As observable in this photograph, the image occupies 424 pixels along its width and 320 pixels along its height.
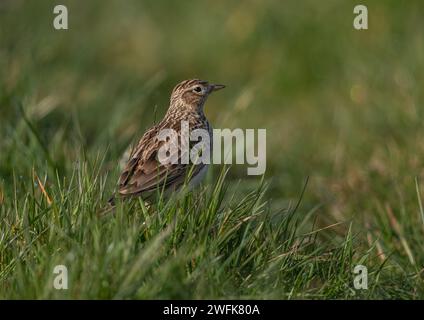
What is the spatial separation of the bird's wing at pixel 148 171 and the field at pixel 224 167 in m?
A: 0.14

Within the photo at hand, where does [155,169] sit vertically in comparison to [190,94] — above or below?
below

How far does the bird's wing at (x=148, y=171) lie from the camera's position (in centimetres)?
632

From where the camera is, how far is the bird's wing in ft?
20.7

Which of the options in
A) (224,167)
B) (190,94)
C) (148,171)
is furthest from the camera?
(190,94)

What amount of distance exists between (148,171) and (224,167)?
72 cm

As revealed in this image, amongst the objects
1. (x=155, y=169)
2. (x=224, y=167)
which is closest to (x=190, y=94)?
(x=155, y=169)

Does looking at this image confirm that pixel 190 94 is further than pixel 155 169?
Yes

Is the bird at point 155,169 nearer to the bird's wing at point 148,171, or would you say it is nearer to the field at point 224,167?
the bird's wing at point 148,171

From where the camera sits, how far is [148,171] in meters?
6.50

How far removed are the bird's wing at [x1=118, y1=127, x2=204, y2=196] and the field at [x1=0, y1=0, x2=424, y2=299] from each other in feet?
0.46

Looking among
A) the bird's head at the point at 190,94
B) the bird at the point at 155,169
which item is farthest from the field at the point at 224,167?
the bird's head at the point at 190,94

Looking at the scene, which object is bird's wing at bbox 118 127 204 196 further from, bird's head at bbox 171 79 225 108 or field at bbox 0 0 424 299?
bird's head at bbox 171 79 225 108

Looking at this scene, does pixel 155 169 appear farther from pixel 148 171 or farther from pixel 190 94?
pixel 190 94
